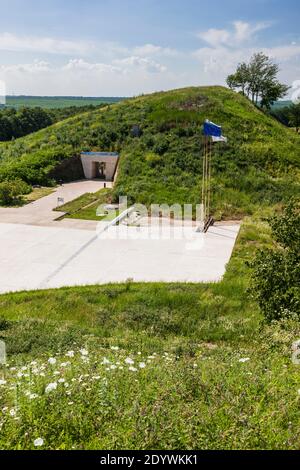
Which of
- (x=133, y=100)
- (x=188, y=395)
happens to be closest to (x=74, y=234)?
(x=188, y=395)

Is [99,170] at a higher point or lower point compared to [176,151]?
lower

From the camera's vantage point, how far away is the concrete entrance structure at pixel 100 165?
35.8 metres

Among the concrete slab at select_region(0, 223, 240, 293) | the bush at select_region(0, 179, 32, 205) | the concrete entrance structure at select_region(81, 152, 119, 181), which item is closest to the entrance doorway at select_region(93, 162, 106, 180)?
the concrete entrance structure at select_region(81, 152, 119, 181)

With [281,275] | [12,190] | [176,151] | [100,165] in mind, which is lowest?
[281,275]

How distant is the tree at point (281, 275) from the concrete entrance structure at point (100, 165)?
25587mm

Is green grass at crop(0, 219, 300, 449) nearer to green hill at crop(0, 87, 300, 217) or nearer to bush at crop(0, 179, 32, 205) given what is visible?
green hill at crop(0, 87, 300, 217)

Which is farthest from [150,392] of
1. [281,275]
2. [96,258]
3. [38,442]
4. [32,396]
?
[96,258]

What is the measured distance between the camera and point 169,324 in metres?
13.2

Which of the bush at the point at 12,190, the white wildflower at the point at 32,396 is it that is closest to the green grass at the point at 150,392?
the white wildflower at the point at 32,396

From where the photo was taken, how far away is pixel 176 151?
34.3 m

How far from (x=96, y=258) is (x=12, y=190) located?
42.3 ft

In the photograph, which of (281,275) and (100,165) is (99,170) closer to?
(100,165)
